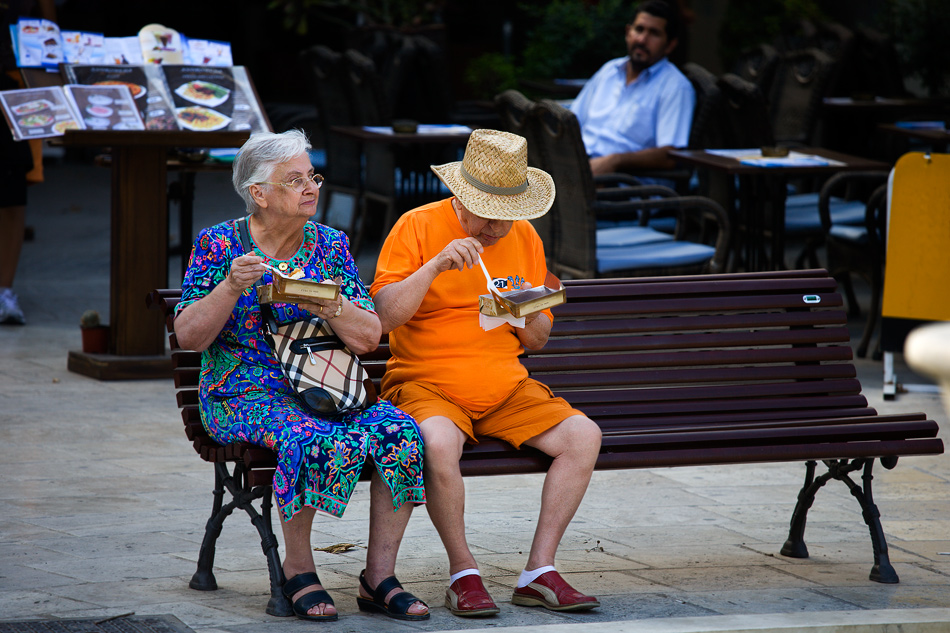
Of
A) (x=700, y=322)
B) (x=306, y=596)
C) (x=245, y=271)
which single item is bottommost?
(x=306, y=596)

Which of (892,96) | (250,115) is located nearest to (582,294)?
(250,115)

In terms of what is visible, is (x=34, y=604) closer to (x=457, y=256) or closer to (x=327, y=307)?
A: (x=327, y=307)

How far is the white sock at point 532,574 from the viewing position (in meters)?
3.56

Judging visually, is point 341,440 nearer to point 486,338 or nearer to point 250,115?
point 486,338

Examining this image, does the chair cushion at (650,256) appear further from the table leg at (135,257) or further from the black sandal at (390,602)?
the black sandal at (390,602)

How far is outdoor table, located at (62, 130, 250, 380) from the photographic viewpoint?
21.0ft

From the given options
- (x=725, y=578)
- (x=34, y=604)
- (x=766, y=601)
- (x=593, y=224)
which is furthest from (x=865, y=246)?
(x=34, y=604)

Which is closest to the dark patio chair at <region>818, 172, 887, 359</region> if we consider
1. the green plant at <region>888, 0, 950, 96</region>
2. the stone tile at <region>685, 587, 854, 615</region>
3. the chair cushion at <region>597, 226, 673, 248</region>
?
the chair cushion at <region>597, 226, 673, 248</region>

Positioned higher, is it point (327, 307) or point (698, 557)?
point (327, 307)

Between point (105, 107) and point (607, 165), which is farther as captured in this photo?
point (607, 165)

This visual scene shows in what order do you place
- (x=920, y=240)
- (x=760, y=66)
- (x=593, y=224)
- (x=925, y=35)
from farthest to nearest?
1. (x=925, y=35)
2. (x=760, y=66)
3. (x=593, y=224)
4. (x=920, y=240)

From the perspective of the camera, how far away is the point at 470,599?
346 centimetres

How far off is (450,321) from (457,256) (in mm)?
290

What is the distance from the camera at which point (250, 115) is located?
21.4ft
